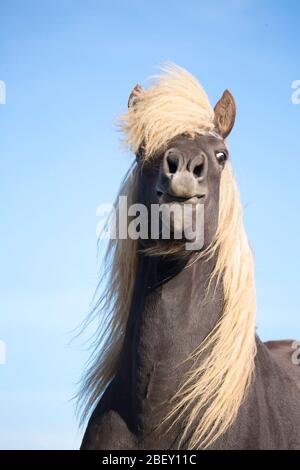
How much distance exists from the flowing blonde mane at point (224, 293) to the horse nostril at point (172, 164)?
12.4 inches

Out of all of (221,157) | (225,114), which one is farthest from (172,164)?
(225,114)

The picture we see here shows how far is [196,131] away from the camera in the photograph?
582 cm

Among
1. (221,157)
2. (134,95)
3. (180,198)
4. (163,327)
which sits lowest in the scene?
(163,327)

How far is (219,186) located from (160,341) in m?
1.14

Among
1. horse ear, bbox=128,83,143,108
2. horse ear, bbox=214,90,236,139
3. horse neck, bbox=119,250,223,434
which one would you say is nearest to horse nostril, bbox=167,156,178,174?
horse neck, bbox=119,250,223,434

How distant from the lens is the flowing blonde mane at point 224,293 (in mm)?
5453

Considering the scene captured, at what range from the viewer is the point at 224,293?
578cm

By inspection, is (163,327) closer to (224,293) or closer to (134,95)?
(224,293)

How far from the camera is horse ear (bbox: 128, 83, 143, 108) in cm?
621

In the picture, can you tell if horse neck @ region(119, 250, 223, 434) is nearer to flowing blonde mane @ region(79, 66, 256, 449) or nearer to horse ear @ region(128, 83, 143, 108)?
flowing blonde mane @ region(79, 66, 256, 449)

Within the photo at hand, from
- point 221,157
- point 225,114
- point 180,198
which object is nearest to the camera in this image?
point 180,198

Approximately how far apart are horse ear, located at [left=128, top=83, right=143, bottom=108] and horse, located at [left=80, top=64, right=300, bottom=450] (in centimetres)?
3

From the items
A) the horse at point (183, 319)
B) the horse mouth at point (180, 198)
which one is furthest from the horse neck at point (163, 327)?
the horse mouth at point (180, 198)

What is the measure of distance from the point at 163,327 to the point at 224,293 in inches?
20.1
